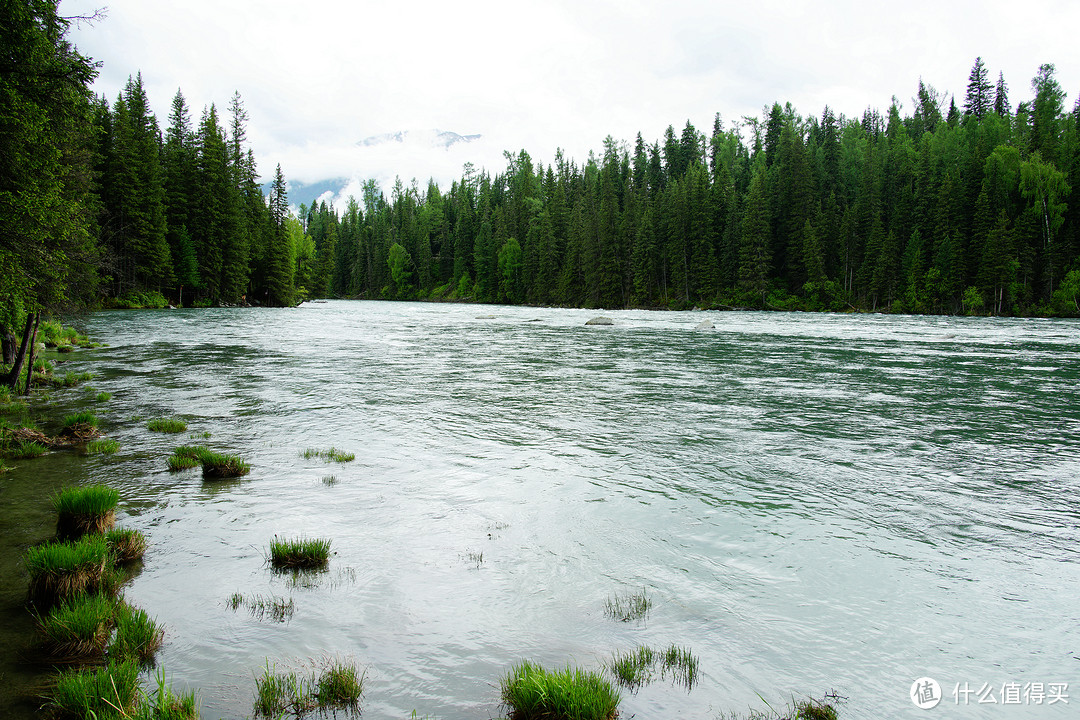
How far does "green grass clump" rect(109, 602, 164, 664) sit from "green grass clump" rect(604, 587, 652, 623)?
11.2 ft

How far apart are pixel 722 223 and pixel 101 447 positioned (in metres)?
88.6

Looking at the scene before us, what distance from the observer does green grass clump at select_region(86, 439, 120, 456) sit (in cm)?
914

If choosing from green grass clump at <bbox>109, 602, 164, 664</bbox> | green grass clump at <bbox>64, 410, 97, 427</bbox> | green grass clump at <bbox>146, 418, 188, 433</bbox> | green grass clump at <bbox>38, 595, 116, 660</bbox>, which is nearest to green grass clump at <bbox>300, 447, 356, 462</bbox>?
green grass clump at <bbox>146, 418, 188, 433</bbox>

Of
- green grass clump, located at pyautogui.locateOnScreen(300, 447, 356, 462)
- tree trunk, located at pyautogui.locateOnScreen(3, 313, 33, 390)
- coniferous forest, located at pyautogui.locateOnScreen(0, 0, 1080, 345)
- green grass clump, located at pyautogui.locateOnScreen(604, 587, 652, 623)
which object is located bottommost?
green grass clump, located at pyautogui.locateOnScreen(604, 587, 652, 623)

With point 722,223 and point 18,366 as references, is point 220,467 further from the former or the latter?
point 722,223

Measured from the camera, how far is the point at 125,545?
18.4ft

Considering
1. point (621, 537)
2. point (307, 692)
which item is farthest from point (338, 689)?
point (621, 537)

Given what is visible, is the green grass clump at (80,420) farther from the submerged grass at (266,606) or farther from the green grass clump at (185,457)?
the submerged grass at (266,606)

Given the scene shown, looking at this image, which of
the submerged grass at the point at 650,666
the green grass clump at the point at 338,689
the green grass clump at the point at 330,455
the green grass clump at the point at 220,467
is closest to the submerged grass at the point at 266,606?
the green grass clump at the point at 338,689

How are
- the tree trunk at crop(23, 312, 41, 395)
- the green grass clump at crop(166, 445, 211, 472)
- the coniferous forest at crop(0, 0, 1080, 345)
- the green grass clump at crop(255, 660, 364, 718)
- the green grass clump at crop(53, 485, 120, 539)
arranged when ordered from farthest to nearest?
the coniferous forest at crop(0, 0, 1080, 345) → the tree trunk at crop(23, 312, 41, 395) → the green grass clump at crop(166, 445, 211, 472) → the green grass clump at crop(53, 485, 120, 539) → the green grass clump at crop(255, 660, 364, 718)

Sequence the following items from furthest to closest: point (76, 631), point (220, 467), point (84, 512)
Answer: point (220, 467)
point (84, 512)
point (76, 631)

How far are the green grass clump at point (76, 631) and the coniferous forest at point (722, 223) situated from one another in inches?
505

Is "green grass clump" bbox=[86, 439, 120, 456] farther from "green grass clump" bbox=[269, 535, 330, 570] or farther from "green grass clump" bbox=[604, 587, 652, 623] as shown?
"green grass clump" bbox=[604, 587, 652, 623]

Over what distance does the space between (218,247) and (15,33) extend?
192ft
